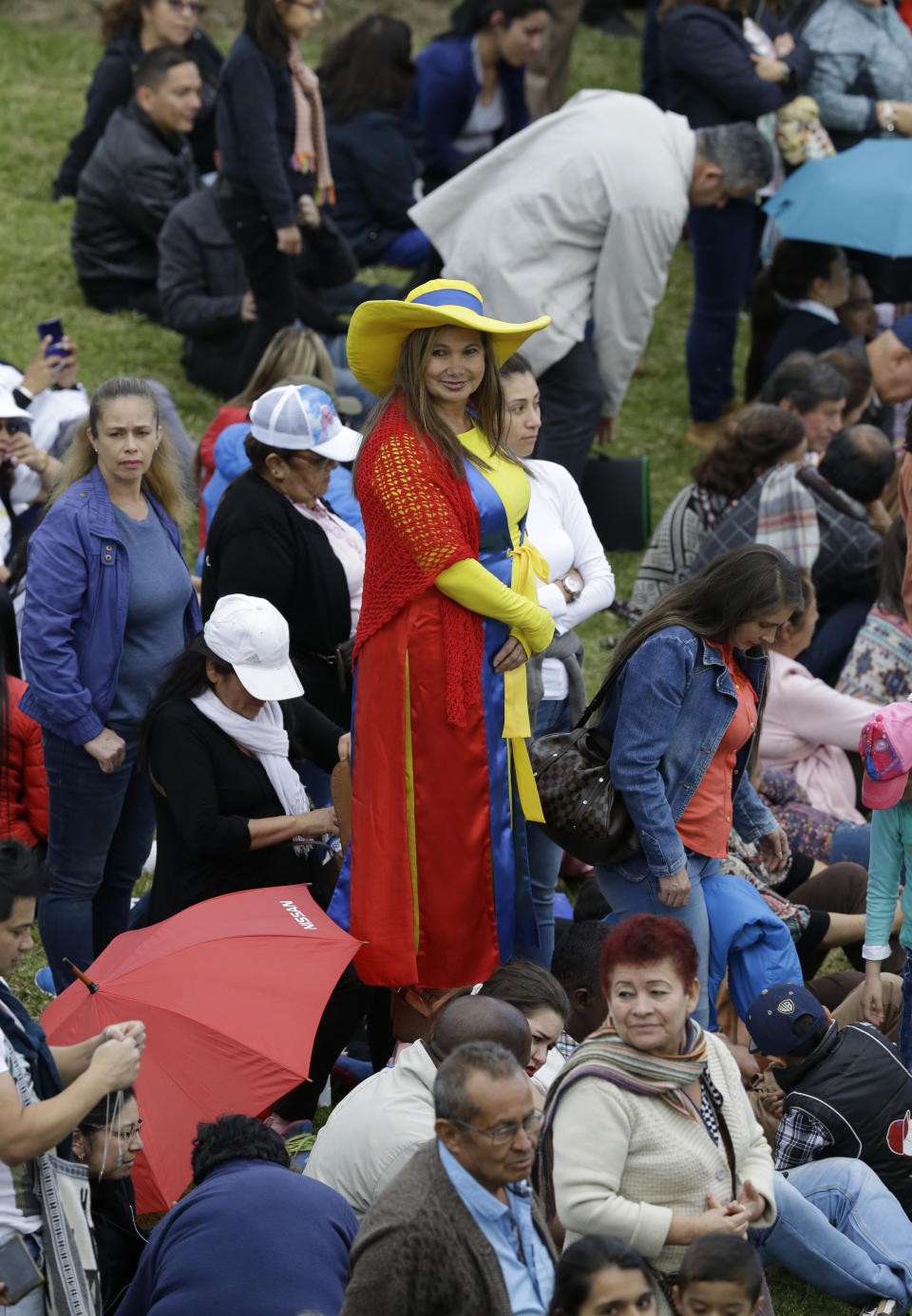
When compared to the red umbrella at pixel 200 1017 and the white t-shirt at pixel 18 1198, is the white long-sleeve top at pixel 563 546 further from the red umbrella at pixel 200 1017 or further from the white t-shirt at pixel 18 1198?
the white t-shirt at pixel 18 1198

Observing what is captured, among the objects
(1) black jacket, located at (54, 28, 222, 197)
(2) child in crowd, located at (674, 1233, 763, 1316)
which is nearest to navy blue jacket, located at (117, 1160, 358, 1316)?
(2) child in crowd, located at (674, 1233, 763, 1316)

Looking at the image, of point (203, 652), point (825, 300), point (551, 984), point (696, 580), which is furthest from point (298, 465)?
point (825, 300)

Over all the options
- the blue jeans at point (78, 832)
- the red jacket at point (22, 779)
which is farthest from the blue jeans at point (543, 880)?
the red jacket at point (22, 779)

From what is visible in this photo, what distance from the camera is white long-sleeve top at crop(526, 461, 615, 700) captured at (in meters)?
4.89

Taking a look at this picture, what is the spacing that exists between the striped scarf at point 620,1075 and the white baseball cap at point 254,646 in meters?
1.46

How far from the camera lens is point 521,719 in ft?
14.6

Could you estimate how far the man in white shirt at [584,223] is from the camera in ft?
22.8

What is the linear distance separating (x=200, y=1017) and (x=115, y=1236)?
1.76 feet

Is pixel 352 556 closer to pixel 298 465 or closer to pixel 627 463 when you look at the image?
pixel 298 465

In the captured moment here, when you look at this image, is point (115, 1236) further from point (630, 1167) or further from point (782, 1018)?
point (782, 1018)

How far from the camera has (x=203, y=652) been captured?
451 centimetres

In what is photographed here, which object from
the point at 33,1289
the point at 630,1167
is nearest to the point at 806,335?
the point at 630,1167

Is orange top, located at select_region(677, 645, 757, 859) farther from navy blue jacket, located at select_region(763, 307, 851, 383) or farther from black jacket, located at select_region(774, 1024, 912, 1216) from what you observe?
navy blue jacket, located at select_region(763, 307, 851, 383)

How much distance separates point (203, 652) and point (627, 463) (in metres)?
3.90
